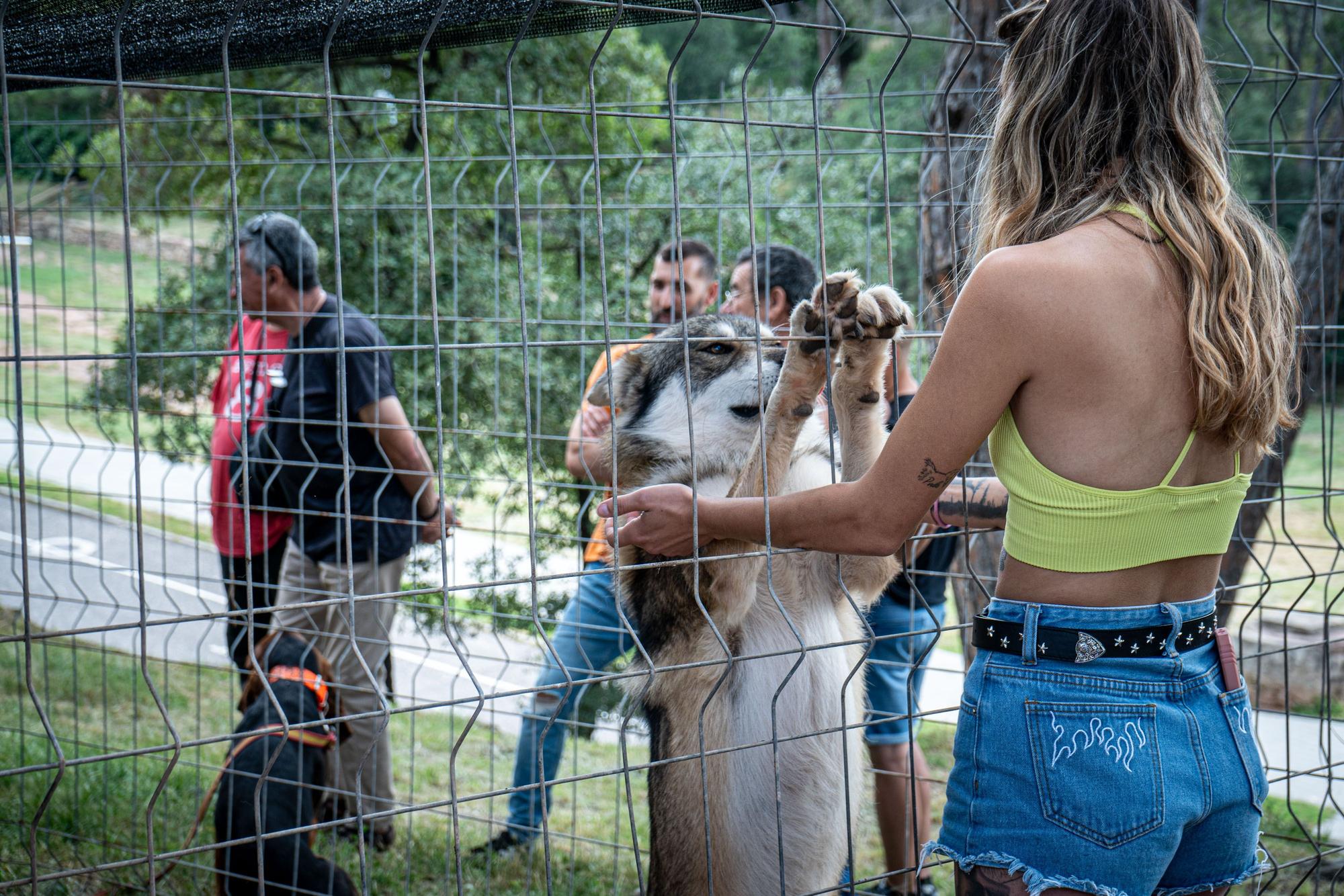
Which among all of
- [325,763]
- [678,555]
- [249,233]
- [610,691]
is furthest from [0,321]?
[678,555]

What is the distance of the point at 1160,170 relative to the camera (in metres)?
1.56

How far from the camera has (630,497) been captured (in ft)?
6.28

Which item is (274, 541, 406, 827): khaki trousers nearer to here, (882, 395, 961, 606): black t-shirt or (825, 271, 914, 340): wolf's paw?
(882, 395, 961, 606): black t-shirt

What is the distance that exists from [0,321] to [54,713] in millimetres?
3671

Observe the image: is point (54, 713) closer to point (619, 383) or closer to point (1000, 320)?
point (619, 383)

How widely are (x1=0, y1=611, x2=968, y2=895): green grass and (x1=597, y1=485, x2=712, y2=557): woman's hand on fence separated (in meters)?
1.23

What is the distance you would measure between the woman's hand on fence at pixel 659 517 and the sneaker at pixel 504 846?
9.05ft

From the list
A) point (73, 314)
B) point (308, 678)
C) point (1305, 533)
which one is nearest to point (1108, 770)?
point (308, 678)

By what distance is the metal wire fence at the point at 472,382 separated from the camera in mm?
3508

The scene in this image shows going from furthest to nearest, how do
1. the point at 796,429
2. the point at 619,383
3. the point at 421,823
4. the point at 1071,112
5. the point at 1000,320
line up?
the point at 421,823 < the point at 619,383 < the point at 796,429 < the point at 1071,112 < the point at 1000,320

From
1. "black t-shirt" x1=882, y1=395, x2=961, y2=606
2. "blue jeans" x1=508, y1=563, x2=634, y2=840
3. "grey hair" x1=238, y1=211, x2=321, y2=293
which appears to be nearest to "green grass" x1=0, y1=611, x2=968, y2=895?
"blue jeans" x1=508, y1=563, x2=634, y2=840

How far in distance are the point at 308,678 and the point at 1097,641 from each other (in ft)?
8.90

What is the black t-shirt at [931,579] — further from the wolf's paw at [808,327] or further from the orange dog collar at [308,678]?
the orange dog collar at [308,678]

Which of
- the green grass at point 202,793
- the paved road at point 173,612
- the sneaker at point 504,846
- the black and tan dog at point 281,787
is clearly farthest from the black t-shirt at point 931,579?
the paved road at point 173,612
